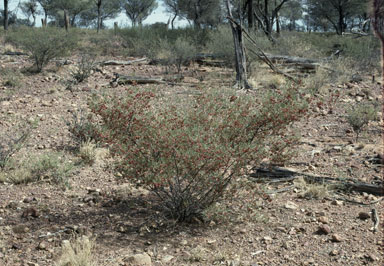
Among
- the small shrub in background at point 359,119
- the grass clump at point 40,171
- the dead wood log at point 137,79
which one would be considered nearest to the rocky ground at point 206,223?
the grass clump at point 40,171

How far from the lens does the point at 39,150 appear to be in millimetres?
6688

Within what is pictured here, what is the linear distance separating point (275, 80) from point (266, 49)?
3721 mm

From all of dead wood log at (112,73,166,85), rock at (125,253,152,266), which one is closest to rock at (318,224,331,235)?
rock at (125,253,152,266)

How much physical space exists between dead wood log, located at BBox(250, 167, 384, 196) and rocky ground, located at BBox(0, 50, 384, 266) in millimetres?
95

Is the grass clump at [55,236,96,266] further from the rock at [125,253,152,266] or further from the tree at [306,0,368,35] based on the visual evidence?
the tree at [306,0,368,35]

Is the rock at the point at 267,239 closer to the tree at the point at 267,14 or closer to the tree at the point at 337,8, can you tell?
the tree at the point at 267,14

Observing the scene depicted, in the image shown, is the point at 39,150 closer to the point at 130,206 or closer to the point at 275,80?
the point at 130,206

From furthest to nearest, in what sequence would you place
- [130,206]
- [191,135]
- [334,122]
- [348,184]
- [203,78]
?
[203,78] → [334,122] → [348,184] → [130,206] → [191,135]

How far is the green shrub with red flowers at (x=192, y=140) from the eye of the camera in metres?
3.83

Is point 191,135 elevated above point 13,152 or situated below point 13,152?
above

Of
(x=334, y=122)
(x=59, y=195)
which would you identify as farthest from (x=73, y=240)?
(x=334, y=122)

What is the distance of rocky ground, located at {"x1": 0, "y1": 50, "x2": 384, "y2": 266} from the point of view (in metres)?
3.71

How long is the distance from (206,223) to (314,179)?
5.36 feet

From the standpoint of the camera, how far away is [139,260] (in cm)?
358
